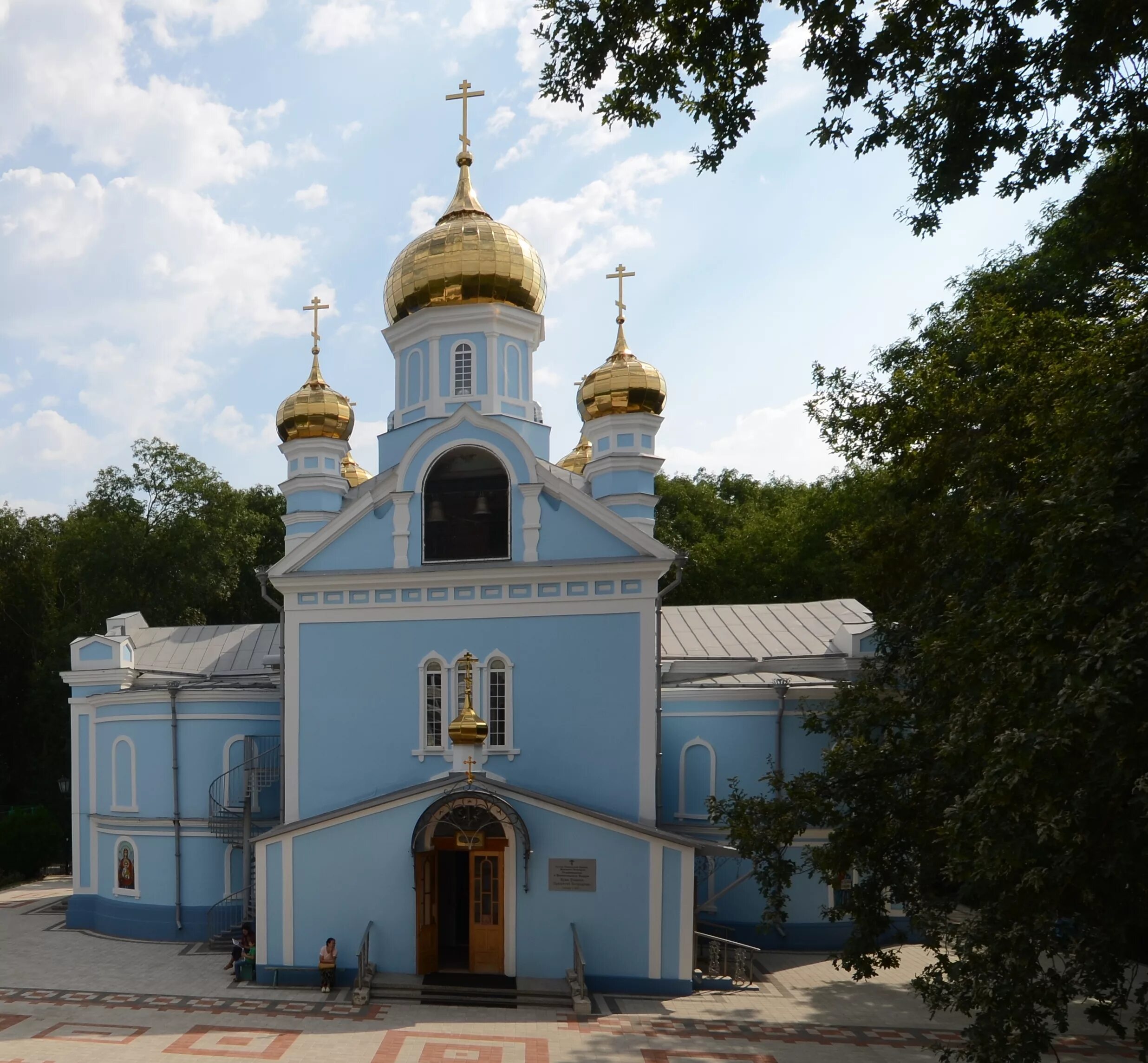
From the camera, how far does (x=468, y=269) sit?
17688mm

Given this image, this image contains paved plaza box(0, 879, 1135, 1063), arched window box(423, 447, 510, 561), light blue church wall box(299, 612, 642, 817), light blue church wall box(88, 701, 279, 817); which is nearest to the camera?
paved plaza box(0, 879, 1135, 1063)

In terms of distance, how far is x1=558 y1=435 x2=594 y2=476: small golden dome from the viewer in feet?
77.6

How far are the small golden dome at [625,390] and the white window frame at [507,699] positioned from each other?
6.44m

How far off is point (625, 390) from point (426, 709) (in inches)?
299

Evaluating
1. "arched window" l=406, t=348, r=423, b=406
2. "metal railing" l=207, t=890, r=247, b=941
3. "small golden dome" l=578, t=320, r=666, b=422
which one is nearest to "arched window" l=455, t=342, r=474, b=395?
"arched window" l=406, t=348, r=423, b=406

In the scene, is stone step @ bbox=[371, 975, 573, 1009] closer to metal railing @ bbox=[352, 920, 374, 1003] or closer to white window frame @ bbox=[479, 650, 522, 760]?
metal railing @ bbox=[352, 920, 374, 1003]

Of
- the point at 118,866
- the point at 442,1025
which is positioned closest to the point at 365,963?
the point at 442,1025

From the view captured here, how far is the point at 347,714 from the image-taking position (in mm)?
14562

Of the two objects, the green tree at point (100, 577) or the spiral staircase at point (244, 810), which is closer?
the spiral staircase at point (244, 810)

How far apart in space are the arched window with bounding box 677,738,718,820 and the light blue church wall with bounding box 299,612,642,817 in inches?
103

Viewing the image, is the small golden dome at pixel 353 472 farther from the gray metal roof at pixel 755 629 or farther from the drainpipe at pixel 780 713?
the drainpipe at pixel 780 713

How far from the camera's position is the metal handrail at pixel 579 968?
1233cm

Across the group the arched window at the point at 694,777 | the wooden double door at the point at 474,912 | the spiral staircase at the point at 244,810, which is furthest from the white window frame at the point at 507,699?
the spiral staircase at the point at 244,810

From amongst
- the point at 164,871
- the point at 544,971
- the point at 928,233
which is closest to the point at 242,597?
the point at 164,871
